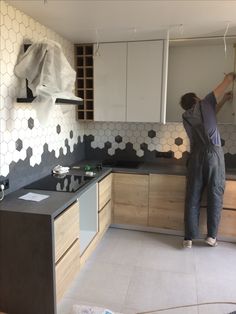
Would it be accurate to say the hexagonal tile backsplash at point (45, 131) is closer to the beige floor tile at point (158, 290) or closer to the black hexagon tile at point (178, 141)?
the black hexagon tile at point (178, 141)

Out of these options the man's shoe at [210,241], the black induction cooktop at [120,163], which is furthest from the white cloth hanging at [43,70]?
the man's shoe at [210,241]

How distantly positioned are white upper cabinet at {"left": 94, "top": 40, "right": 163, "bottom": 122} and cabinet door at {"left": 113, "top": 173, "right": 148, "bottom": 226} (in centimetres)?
64

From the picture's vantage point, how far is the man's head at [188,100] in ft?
9.47

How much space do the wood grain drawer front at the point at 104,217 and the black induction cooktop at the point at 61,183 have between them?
44 cm

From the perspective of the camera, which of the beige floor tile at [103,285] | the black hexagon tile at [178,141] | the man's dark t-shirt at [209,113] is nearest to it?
the beige floor tile at [103,285]

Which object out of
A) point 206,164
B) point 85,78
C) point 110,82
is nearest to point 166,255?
point 206,164

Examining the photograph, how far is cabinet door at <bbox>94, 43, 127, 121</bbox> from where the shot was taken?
2.85 m

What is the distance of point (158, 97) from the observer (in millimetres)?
2812

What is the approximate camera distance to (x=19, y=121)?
2057 millimetres

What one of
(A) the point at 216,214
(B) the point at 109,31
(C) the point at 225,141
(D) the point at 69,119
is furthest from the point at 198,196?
(B) the point at 109,31

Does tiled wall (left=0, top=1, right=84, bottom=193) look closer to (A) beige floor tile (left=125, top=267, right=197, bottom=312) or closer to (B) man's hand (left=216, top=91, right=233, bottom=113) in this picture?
(A) beige floor tile (left=125, top=267, right=197, bottom=312)

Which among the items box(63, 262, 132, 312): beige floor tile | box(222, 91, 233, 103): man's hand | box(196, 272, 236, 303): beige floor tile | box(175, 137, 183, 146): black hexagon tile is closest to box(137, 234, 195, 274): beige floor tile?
box(196, 272, 236, 303): beige floor tile

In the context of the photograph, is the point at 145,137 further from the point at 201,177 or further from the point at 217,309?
the point at 217,309

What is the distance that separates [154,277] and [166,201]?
836 millimetres
